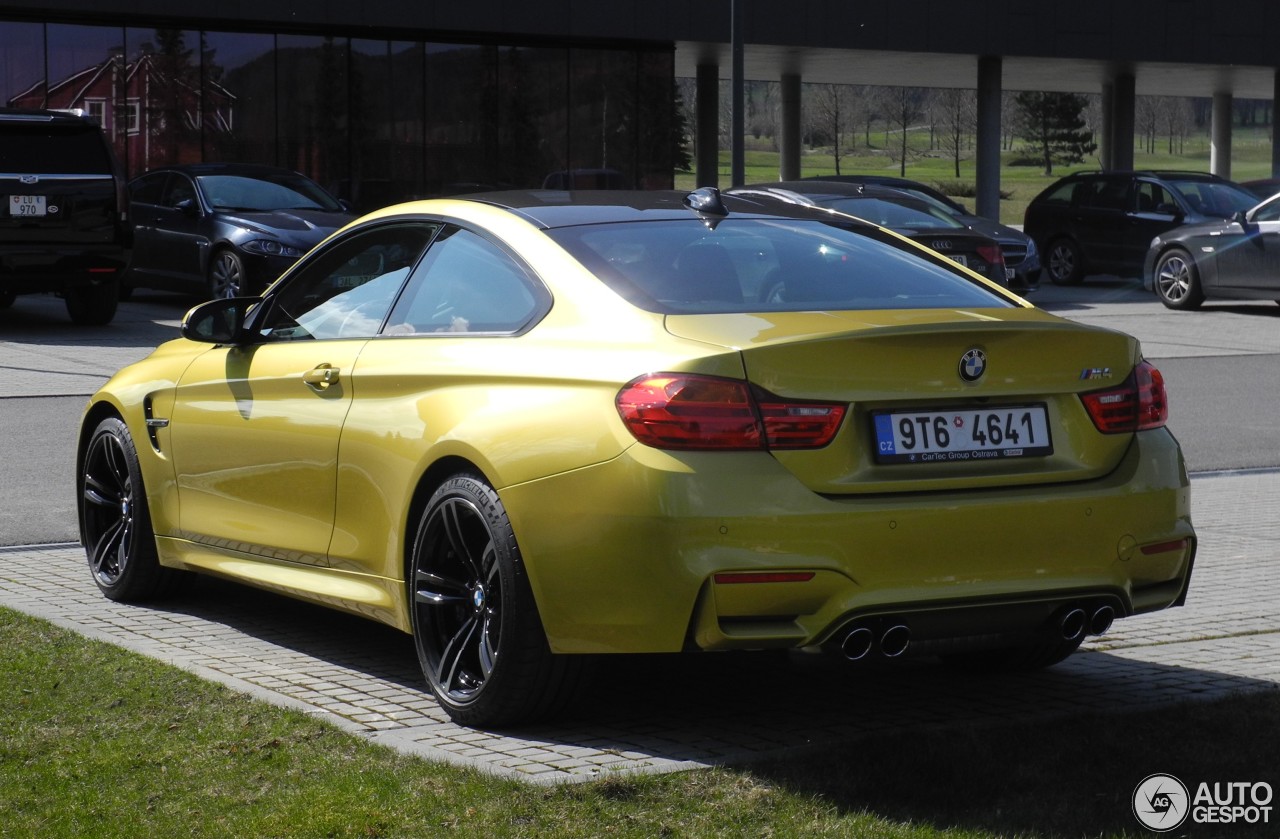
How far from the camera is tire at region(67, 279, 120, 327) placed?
19531mm

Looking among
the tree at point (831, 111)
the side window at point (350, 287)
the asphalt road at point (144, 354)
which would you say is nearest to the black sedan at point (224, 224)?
the asphalt road at point (144, 354)

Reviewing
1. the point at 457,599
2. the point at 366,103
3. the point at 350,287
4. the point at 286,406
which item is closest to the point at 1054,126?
the point at 366,103

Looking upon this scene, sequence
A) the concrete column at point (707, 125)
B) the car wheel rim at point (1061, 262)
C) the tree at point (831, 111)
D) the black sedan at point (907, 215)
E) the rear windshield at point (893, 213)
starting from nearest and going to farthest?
1. the black sedan at point (907, 215)
2. the rear windshield at point (893, 213)
3. the car wheel rim at point (1061, 262)
4. the concrete column at point (707, 125)
5. the tree at point (831, 111)

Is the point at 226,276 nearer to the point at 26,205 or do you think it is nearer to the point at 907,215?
the point at 26,205

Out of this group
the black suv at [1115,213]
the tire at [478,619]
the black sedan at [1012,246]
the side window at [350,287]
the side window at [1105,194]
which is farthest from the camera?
the side window at [1105,194]

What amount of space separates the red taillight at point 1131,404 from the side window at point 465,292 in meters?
1.54

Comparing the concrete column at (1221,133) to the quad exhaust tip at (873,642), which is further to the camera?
the concrete column at (1221,133)

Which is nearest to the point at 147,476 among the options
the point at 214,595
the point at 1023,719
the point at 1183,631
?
the point at 214,595

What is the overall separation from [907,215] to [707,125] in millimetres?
17502

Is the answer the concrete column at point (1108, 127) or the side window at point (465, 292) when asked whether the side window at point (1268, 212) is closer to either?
the side window at point (465, 292)

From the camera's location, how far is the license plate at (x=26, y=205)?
1766 cm

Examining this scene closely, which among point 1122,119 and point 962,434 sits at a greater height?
point 1122,119

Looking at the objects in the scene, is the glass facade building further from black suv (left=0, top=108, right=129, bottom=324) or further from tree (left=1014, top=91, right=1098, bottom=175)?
tree (left=1014, top=91, right=1098, bottom=175)

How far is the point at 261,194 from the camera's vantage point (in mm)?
21422
